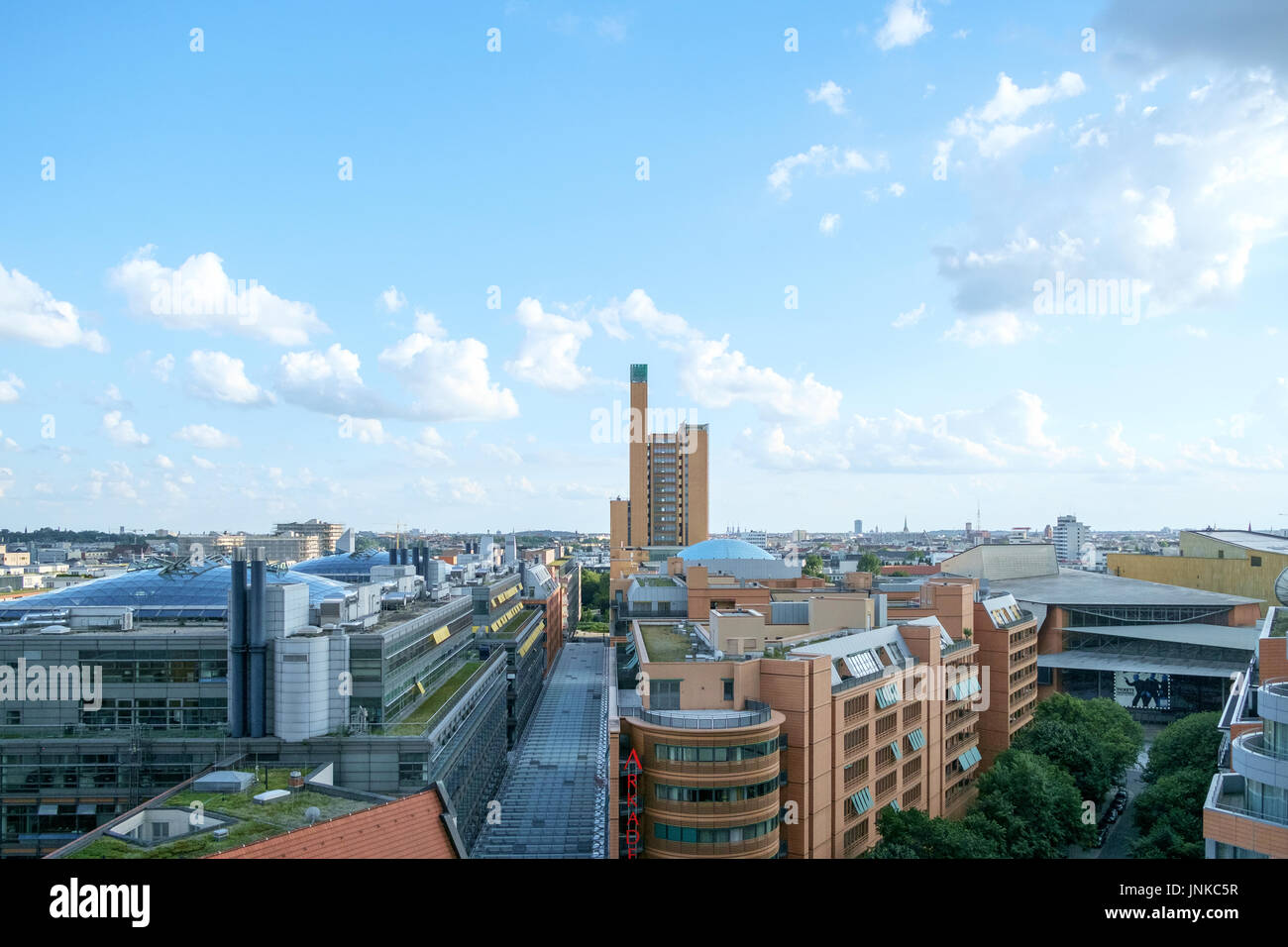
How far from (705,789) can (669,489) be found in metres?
75.8

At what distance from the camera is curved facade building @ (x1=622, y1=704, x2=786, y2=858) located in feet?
65.3

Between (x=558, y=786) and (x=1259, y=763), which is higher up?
(x=1259, y=763)

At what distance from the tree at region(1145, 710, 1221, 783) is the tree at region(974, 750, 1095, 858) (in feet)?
14.2

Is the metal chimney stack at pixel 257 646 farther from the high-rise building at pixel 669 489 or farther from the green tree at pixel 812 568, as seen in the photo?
the green tree at pixel 812 568

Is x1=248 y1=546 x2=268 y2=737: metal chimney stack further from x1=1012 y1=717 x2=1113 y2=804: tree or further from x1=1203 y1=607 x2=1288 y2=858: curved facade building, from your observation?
x1=1012 y1=717 x2=1113 y2=804: tree

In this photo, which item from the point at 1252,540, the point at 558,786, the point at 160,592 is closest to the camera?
the point at 160,592

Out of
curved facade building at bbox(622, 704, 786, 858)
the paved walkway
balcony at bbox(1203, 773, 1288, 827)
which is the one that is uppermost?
balcony at bbox(1203, 773, 1288, 827)

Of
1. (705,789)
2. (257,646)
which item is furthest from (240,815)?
(705,789)

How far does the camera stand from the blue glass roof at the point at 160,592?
31938 millimetres

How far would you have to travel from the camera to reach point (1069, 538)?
184 m

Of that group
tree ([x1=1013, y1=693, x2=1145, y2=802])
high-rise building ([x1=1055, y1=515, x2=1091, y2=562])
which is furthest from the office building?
high-rise building ([x1=1055, y1=515, x2=1091, y2=562])

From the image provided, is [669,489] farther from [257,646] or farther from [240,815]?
[240,815]

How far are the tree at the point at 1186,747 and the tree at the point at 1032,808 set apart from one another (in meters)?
4.33
